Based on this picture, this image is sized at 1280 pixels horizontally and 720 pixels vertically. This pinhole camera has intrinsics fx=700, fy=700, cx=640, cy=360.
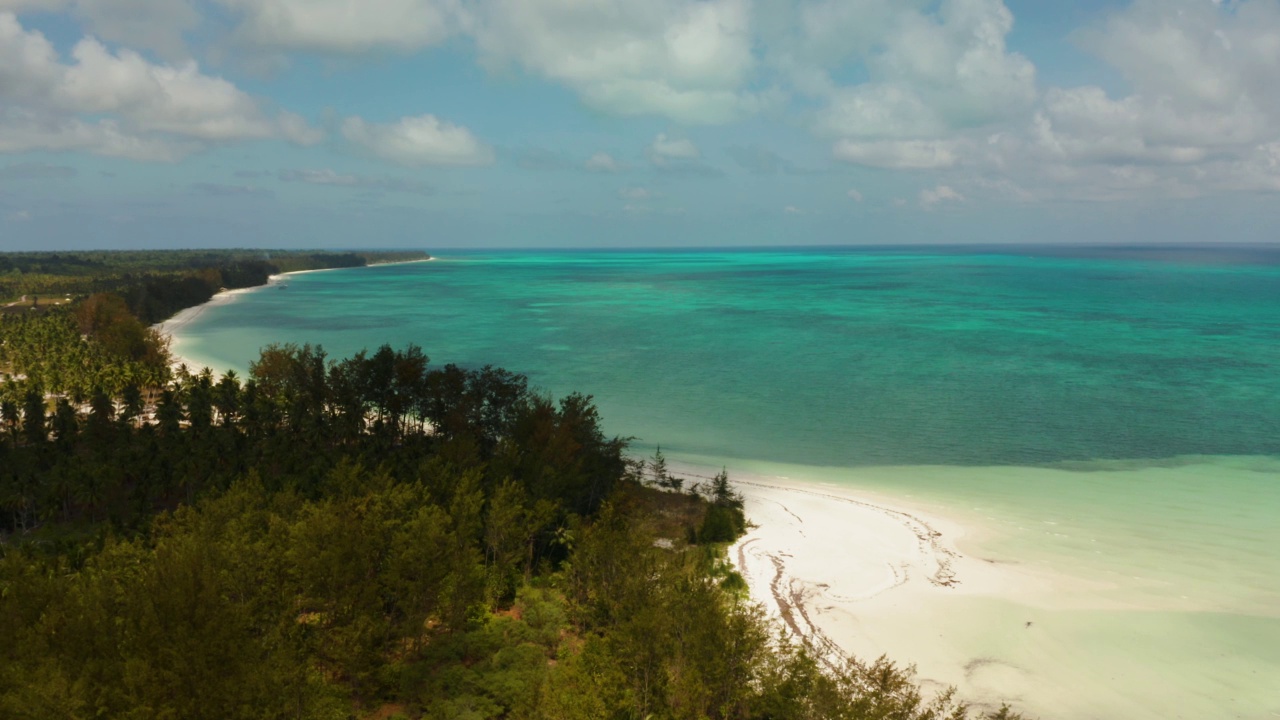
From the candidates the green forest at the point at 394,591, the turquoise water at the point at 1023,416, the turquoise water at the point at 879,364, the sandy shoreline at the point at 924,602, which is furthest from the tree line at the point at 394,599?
the turquoise water at the point at 879,364

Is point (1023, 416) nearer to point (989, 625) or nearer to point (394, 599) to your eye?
point (989, 625)

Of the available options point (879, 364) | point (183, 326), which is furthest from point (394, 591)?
point (183, 326)

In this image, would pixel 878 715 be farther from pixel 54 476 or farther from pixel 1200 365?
pixel 1200 365

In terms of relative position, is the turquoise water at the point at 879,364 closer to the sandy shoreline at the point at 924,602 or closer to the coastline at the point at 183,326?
the coastline at the point at 183,326

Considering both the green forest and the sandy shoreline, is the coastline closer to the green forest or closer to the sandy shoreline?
the green forest

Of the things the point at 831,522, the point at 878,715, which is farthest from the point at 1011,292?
the point at 878,715

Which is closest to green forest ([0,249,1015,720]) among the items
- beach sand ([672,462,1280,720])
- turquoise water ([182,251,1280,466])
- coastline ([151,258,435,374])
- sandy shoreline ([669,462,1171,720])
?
sandy shoreline ([669,462,1171,720])
